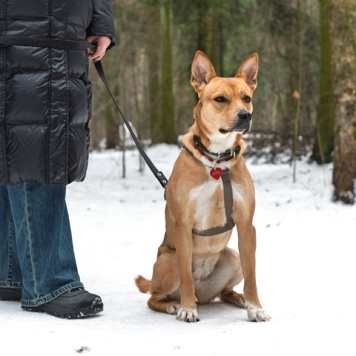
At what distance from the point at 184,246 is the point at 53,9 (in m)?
1.61

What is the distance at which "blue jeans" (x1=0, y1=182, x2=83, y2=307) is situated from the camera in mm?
4066

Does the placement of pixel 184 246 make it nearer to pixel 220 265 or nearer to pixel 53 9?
pixel 220 265

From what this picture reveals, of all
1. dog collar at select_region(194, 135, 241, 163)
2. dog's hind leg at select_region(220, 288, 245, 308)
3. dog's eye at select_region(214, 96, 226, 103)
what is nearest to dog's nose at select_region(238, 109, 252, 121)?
dog's eye at select_region(214, 96, 226, 103)

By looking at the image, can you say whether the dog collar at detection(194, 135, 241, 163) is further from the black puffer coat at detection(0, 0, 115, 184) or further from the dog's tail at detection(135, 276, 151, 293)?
the dog's tail at detection(135, 276, 151, 293)

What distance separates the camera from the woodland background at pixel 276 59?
891cm

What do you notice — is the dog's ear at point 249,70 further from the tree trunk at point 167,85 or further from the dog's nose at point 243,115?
the tree trunk at point 167,85

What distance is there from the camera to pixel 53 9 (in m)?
3.86

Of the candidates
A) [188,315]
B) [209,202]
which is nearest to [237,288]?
[188,315]

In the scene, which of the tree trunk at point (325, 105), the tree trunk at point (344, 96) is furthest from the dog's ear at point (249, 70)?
the tree trunk at point (325, 105)

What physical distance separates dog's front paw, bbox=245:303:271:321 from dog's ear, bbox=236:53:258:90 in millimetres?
1399

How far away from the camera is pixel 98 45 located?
4324 millimetres

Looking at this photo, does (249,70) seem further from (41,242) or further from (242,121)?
(41,242)

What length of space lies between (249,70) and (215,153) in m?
0.66

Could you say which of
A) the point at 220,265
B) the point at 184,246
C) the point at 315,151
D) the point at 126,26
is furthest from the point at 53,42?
the point at 126,26
